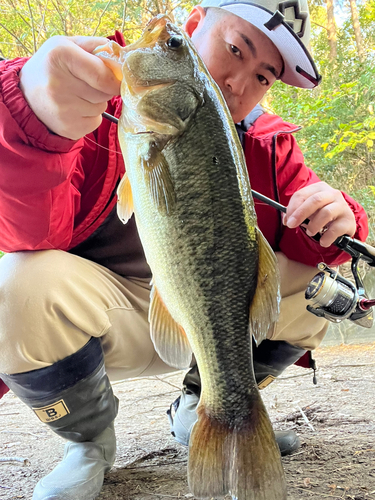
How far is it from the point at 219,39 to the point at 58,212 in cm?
108

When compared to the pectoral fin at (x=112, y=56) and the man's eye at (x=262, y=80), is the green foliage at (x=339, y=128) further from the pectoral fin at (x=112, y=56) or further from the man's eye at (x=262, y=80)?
the pectoral fin at (x=112, y=56)

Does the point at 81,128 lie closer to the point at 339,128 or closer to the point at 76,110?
the point at 76,110

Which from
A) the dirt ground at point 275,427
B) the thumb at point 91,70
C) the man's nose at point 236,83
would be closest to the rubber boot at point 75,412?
the dirt ground at point 275,427

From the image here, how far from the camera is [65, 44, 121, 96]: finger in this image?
3.22 ft

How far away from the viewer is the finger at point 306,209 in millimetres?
1563

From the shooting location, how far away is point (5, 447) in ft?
7.36

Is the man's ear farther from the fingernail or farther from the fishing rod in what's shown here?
the fingernail

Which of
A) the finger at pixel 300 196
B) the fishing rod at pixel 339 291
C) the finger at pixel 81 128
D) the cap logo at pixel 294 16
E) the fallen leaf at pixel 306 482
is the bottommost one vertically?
the fallen leaf at pixel 306 482

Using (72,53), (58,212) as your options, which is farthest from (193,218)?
(58,212)

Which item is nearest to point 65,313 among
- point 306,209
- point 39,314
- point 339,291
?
point 39,314

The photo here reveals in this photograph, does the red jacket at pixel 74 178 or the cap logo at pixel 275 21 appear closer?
the red jacket at pixel 74 178

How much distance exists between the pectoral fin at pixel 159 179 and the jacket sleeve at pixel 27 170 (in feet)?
0.87

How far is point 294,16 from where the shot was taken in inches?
82.4

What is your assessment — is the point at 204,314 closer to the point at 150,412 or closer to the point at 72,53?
the point at 72,53
